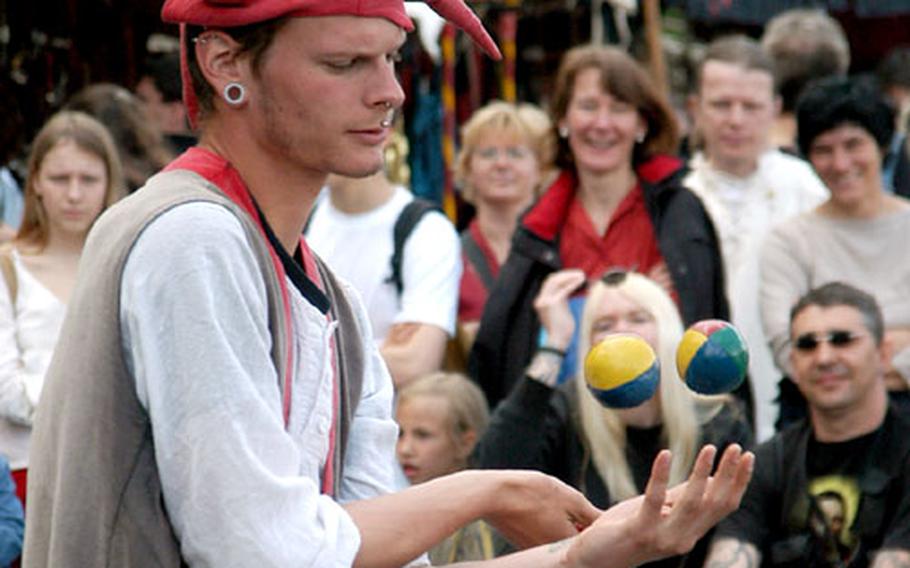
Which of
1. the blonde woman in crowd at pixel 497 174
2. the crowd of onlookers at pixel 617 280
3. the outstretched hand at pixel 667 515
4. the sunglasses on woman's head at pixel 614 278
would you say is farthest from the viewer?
the blonde woman in crowd at pixel 497 174

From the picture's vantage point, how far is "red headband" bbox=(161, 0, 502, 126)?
7.92ft

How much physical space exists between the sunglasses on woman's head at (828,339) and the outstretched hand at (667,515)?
8.22 feet

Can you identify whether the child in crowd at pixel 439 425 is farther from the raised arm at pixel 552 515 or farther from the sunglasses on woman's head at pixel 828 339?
the raised arm at pixel 552 515

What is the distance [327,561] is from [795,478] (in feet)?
8.82

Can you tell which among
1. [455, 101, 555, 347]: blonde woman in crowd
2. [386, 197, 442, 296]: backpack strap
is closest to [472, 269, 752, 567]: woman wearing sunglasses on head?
[386, 197, 442, 296]: backpack strap

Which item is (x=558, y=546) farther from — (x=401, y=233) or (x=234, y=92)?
(x=401, y=233)

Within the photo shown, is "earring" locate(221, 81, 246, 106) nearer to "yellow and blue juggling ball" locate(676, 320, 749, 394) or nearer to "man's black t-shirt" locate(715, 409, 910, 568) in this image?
"yellow and blue juggling ball" locate(676, 320, 749, 394)

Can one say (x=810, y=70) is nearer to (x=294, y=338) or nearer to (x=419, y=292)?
(x=419, y=292)

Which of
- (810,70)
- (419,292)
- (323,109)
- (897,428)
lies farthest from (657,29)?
(323,109)

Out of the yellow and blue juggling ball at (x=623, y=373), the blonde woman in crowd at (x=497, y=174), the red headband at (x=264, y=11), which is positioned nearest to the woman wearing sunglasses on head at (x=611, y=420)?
the blonde woman in crowd at (x=497, y=174)

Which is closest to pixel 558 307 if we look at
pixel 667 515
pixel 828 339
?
pixel 828 339

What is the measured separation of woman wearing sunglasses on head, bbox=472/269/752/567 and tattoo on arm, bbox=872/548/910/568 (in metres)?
0.48

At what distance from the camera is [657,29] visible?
28.2ft

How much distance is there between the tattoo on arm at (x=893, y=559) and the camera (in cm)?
445
